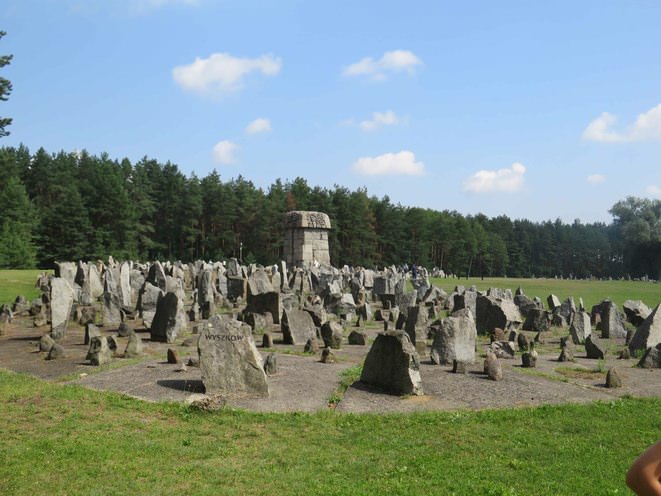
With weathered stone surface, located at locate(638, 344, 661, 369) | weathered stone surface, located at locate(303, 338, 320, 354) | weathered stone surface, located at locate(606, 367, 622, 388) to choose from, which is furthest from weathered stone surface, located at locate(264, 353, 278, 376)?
weathered stone surface, located at locate(638, 344, 661, 369)

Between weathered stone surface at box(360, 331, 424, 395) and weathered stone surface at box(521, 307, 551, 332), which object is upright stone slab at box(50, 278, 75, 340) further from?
weathered stone surface at box(521, 307, 551, 332)

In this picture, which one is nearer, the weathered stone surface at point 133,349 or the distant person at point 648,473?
the distant person at point 648,473

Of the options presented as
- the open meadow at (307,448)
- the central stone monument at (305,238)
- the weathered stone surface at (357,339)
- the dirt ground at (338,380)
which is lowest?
the open meadow at (307,448)

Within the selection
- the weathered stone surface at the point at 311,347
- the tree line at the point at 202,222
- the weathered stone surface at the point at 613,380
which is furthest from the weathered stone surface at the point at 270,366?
the tree line at the point at 202,222

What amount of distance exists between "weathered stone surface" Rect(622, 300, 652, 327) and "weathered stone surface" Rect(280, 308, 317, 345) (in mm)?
10927

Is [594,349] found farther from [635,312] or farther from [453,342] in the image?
→ [635,312]

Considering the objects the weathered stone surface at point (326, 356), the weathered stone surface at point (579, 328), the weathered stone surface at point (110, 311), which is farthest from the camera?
the weathered stone surface at point (110, 311)

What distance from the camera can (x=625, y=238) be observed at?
85.5m

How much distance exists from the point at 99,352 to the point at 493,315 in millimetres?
10242

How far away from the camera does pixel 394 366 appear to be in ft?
29.1

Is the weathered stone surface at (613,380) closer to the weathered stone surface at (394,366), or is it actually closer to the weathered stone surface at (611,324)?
the weathered stone surface at (394,366)

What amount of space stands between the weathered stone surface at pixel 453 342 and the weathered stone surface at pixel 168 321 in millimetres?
5776

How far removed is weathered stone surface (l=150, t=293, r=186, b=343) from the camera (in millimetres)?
13220

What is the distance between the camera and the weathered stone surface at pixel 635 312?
1862cm
